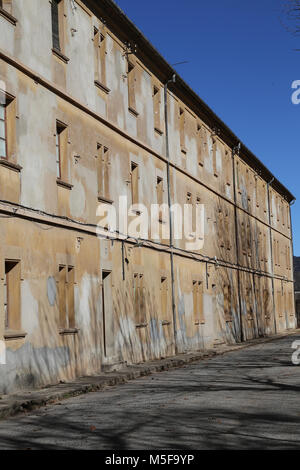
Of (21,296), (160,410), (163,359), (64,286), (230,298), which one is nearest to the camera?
(160,410)

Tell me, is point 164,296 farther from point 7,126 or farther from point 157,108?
point 7,126

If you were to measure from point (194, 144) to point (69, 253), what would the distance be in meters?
13.3

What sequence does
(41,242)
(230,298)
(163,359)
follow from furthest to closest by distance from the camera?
(230,298) < (163,359) < (41,242)

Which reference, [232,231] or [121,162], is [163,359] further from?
[232,231]

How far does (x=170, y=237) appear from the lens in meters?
24.1

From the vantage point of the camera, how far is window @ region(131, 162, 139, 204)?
21.3m

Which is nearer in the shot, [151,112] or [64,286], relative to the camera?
[64,286]

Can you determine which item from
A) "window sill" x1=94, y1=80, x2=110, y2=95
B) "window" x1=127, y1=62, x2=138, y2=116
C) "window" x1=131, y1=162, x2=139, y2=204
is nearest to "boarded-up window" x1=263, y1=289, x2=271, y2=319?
"window" x1=131, y1=162, x2=139, y2=204

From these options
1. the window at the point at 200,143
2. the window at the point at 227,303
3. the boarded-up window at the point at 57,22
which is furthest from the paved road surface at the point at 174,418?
the window at the point at 227,303

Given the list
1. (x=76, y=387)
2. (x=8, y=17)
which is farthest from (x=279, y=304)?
(x=8, y=17)

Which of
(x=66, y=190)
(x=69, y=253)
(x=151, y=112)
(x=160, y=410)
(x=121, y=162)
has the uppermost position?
(x=151, y=112)

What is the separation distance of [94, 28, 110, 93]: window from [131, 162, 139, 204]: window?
2963mm

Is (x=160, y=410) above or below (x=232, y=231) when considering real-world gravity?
below
